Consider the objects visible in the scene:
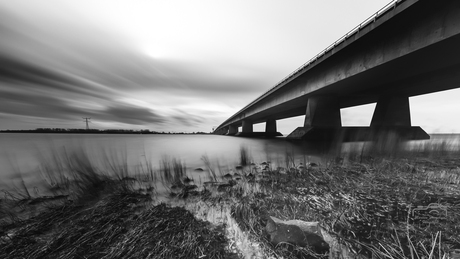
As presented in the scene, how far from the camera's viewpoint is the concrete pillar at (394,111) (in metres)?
18.2

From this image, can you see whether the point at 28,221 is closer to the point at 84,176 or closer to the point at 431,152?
the point at 84,176

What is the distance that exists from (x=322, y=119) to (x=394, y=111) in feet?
34.6

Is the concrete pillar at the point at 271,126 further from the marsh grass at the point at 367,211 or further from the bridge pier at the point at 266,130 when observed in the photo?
the marsh grass at the point at 367,211

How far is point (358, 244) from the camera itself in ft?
5.20

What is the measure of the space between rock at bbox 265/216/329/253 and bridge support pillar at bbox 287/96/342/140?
15.8 m

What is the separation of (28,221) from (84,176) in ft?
7.14

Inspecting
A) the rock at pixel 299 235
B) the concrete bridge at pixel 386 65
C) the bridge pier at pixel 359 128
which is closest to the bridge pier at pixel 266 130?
the concrete bridge at pixel 386 65

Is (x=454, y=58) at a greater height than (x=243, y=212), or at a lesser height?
greater

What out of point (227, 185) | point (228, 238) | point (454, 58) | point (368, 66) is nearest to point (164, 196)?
point (227, 185)

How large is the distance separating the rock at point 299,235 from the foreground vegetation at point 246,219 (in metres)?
0.07

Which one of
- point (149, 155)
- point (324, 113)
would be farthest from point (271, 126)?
point (149, 155)

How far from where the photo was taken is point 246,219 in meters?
2.19

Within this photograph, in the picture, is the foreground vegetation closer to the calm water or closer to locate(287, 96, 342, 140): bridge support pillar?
the calm water

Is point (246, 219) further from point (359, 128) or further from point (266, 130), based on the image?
point (266, 130)
